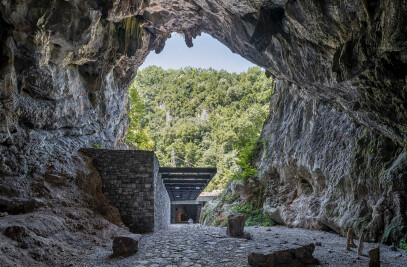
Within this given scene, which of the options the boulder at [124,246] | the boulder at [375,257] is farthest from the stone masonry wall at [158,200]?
the boulder at [375,257]

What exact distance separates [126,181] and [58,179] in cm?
216

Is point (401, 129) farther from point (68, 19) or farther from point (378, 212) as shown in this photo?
point (68, 19)

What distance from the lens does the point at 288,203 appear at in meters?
11.2

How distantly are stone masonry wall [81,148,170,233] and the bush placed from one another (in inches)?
229

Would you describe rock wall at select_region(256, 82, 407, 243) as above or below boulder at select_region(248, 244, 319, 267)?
above

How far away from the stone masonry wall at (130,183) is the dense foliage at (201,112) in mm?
18284

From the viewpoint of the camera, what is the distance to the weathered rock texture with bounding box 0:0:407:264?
4.84 metres

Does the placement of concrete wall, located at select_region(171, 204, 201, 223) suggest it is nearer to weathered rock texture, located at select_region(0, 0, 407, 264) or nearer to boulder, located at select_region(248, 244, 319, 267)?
weathered rock texture, located at select_region(0, 0, 407, 264)

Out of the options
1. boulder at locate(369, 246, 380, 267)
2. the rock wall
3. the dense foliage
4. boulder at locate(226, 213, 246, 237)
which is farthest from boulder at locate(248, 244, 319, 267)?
the dense foliage

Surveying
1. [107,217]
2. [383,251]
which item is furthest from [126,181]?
[383,251]

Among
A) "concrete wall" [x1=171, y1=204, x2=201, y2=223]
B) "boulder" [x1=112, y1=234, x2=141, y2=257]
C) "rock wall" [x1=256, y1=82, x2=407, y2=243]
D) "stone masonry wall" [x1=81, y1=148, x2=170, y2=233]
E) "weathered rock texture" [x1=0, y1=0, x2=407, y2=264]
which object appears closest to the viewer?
"boulder" [x1=112, y1=234, x2=141, y2=257]

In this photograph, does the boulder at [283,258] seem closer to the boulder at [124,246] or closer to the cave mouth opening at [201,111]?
the boulder at [124,246]

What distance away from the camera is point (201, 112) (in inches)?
1743

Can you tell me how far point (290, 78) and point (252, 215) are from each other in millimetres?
7918
